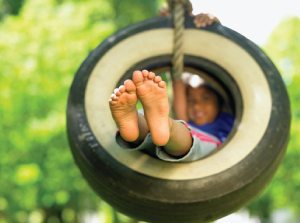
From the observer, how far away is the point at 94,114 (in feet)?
8.88

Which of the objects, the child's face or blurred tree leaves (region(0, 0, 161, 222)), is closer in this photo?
the child's face

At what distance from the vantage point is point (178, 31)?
296cm

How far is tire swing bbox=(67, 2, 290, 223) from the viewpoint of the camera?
8.04 feet

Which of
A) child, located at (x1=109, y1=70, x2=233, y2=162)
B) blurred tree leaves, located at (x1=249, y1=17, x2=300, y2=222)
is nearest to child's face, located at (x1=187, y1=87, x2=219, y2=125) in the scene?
child, located at (x1=109, y1=70, x2=233, y2=162)

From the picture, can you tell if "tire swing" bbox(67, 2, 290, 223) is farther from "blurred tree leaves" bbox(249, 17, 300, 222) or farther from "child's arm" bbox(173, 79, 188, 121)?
"blurred tree leaves" bbox(249, 17, 300, 222)

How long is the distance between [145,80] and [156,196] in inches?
20.8

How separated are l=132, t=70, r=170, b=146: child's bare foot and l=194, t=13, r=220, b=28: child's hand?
83cm

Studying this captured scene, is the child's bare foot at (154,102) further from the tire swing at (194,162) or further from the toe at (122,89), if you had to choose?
the tire swing at (194,162)

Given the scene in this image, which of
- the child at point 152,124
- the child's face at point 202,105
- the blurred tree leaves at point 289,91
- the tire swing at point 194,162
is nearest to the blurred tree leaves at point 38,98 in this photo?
the blurred tree leaves at point 289,91

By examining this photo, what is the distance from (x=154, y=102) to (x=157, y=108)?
0.03 meters

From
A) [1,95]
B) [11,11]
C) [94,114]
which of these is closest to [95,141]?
[94,114]

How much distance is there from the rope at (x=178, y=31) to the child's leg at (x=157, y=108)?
25.5 inches

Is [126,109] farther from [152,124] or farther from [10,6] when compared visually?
[10,6]

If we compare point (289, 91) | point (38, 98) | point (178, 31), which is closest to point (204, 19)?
point (178, 31)
